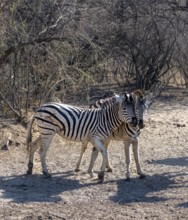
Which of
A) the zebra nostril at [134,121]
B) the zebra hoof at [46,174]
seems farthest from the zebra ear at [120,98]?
the zebra hoof at [46,174]

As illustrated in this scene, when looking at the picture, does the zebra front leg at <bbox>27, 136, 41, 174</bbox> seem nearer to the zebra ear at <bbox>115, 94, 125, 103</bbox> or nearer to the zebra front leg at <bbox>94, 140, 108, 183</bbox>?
the zebra front leg at <bbox>94, 140, 108, 183</bbox>

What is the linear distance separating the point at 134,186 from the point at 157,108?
6767mm

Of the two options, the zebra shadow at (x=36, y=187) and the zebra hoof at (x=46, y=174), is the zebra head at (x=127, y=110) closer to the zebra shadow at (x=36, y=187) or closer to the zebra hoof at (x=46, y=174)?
the zebra shadow at (x=36, y=187)

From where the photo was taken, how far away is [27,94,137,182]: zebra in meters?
9.44

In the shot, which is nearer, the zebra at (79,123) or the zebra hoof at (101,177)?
the zebra hoof at (101,177)

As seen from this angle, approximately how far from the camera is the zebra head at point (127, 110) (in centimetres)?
939

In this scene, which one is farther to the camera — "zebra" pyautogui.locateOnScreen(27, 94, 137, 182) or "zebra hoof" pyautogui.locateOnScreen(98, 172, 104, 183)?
"zebra" pyautogui.locateOnScreen(27, 94, 137, 182)

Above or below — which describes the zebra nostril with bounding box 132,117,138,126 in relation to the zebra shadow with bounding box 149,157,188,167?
above

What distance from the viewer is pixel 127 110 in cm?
944

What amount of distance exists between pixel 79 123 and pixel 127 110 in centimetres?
77

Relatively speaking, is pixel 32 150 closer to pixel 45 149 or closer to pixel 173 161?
pixel 45 149

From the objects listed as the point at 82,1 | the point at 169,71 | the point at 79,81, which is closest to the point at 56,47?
the point at 79,81

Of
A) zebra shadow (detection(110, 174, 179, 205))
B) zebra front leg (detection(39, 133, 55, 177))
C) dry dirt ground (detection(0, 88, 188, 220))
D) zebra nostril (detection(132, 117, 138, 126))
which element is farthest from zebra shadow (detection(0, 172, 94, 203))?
zebra nostril (detection(132, 117, 138, 126))

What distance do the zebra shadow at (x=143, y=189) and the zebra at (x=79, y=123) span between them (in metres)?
0.46
